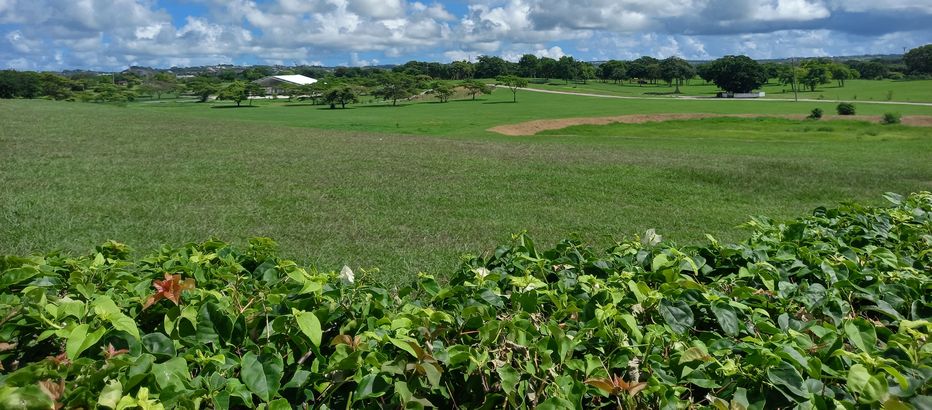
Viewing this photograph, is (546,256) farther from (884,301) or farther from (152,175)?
(152,175)

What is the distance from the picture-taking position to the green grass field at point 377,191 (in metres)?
6.80

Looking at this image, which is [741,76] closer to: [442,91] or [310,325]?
[442,91]

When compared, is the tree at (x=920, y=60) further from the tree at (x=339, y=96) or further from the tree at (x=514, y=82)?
the tree at (x=339, y=96)

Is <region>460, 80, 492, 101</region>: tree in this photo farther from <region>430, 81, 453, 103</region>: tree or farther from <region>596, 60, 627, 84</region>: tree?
<region>596, 60, 627, 84</region>: tree

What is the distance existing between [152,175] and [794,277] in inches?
417

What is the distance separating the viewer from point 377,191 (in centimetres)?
1007

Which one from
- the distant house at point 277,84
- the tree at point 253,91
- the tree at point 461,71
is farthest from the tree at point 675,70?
the tree at point 253,91

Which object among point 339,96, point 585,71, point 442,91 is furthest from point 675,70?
point 339,96

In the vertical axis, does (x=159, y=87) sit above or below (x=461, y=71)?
below

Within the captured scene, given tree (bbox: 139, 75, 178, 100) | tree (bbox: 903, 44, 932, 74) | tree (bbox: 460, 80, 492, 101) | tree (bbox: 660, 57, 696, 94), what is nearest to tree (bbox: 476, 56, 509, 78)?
tree (bbox: 660, 57, 696, 94)

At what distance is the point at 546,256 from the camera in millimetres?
2592

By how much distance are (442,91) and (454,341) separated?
254 ft

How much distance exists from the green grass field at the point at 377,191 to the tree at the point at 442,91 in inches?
2328

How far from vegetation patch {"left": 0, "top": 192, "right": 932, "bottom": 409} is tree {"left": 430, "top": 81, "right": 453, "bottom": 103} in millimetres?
75111
